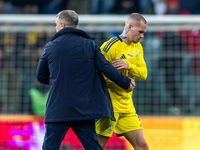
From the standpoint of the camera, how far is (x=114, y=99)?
3.95 meters

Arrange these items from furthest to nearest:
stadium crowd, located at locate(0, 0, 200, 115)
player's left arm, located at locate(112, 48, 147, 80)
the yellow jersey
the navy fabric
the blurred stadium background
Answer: stadium crowd, located at locate(0, 0, 200, 115), the blurred stadium background, the yellow jersey, player's left arm, located at locate(112, 48, 147, 80), the navy fabric

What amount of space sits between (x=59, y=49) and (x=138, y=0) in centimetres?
481

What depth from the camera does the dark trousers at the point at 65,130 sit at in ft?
10.7

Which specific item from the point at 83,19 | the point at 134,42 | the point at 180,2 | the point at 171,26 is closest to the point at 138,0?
the point at 180,2

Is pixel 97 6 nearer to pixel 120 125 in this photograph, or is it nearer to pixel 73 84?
pixel 120 125

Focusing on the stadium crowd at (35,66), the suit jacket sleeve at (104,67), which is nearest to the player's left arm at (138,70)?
the suit jacket sleeve at (104,67)

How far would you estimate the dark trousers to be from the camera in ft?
10.7

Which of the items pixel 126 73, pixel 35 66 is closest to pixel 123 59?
pixel 126 73

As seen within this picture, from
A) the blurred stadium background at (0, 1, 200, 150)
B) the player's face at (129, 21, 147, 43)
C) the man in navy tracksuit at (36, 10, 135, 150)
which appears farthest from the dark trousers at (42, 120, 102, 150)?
the blurred stadium background at (0, 1, 200, 150)

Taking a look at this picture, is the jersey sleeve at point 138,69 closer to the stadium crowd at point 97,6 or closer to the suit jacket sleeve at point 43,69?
the suit jacket sleeve at point 43,69

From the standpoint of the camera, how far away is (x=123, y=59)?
388 centimetres

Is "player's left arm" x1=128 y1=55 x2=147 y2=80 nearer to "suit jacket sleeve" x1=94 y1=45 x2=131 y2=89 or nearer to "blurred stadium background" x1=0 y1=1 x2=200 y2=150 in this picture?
"suit jacket sleeve" x1=94 y1=45 x2=131 y2=89

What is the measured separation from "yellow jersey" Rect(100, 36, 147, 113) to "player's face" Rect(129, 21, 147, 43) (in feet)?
0.41

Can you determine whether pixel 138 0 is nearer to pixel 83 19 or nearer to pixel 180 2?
pixel 180 2
